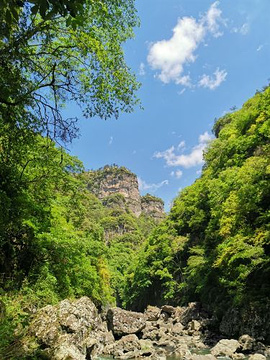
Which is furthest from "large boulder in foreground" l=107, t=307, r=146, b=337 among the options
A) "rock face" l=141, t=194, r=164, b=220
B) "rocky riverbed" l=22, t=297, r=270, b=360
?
"rock face" l=141, t=194, r=164, b=220

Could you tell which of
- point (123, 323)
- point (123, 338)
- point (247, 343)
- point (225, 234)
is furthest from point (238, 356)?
point (123, 323)

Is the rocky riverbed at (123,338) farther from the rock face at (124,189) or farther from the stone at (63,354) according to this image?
the rock face at (124,189)

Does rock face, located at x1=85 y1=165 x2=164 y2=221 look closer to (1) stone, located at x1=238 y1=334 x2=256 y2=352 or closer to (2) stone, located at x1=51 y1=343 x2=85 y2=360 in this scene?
(1) stone, located at x1=238 y1=334 x2=256 y2=352

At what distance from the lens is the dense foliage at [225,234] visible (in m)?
16.6

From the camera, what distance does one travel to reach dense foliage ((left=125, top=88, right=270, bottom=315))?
16625 millimetres

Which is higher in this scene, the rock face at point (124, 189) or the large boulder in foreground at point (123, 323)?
the rock face at point (124, 189)

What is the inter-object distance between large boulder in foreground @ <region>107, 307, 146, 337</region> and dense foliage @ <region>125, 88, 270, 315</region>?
650cm

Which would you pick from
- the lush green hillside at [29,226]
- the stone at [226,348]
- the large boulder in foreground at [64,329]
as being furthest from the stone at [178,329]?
the large boulder in foreground at [64,329]

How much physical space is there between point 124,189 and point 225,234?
13745cm

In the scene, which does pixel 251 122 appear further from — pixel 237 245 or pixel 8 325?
pixel 8 325

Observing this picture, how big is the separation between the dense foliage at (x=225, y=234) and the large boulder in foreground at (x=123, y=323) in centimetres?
650

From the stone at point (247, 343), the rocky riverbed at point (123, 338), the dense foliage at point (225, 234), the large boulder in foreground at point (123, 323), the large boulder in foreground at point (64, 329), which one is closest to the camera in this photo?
the large boulder in foreground at point (64, 329)

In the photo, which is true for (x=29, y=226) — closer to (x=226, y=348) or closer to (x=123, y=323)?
(x=226, y=348)

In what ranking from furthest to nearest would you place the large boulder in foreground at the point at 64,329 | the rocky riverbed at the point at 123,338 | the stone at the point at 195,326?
the stone at the point at 195,326 → the rocky riverbed at the point at 123,338 → the large boulder in foreground at the point at 64,329
